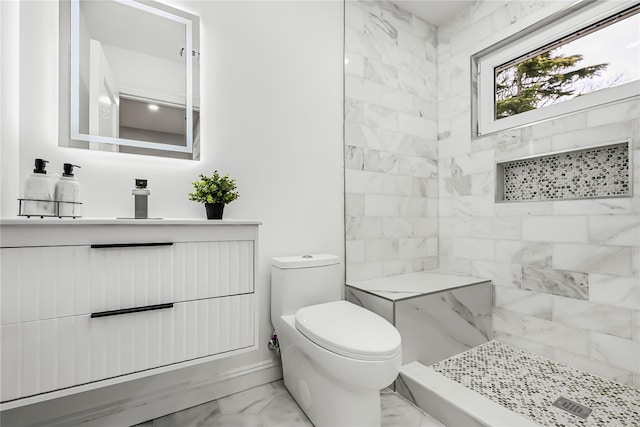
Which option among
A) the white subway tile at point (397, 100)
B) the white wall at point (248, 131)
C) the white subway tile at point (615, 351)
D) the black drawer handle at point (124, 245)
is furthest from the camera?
the white subway tile at point (397, 100)

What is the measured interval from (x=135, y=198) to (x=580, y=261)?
230cm

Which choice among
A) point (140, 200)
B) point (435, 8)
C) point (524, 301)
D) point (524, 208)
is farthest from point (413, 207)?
point (140, 200)

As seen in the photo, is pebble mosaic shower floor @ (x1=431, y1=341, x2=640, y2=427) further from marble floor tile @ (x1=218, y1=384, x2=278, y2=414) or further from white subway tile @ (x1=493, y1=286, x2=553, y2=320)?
marble floor tile @ (x1=218, y1=384, x2=278, y2=414)

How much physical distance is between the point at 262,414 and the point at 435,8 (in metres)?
2.91

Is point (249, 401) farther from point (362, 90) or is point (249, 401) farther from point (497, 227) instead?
point (362, 90)

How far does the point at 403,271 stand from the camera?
2191 mm

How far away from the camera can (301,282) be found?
1.52m

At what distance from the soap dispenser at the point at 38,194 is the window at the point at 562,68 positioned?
246cm

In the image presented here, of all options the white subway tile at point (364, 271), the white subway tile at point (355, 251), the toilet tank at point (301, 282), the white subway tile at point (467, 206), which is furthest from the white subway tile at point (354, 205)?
the white subway tile at point (467, 206)

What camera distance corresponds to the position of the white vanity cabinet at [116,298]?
885 mm

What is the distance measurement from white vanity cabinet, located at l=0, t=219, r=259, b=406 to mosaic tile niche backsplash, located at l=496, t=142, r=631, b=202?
1.78 m

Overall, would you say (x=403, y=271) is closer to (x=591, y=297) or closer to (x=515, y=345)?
(x=515, y=345)

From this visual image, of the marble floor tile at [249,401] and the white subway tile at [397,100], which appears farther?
the white subway tile at [397,100]

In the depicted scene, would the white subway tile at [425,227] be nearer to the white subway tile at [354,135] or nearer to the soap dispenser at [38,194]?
the white subway tile at [354,135]
